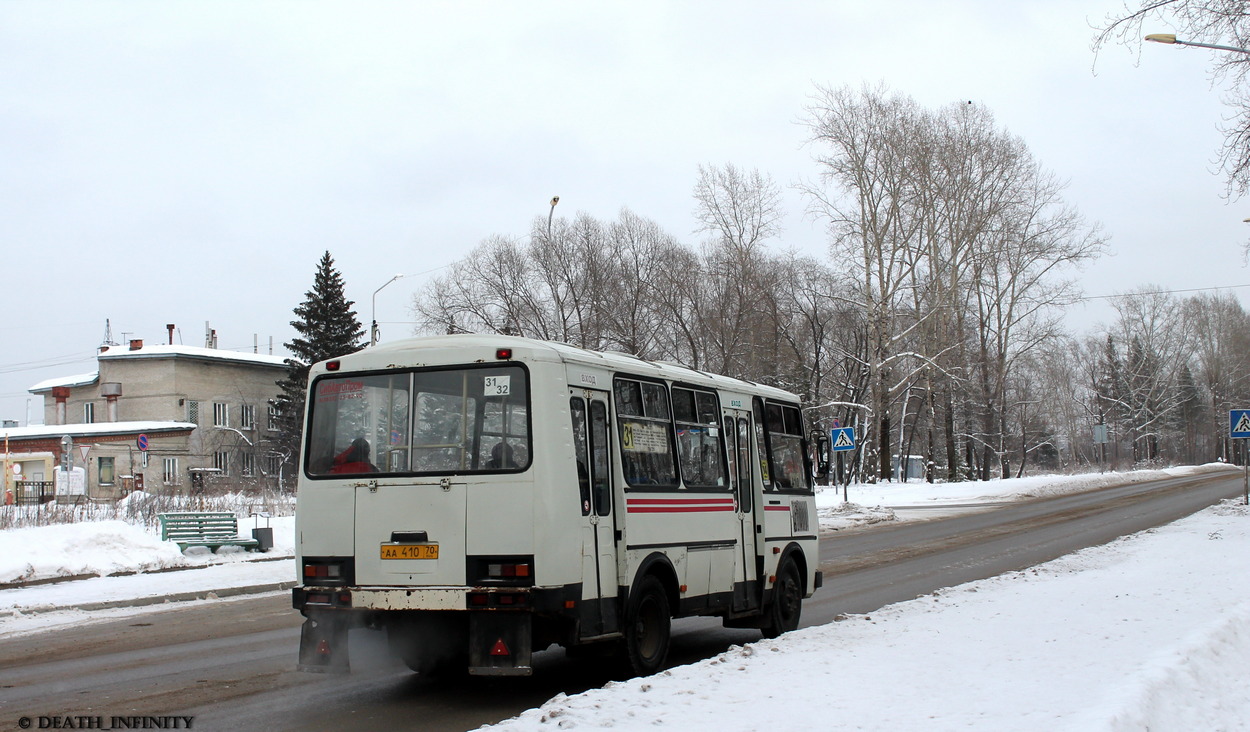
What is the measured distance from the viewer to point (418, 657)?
8.50 m

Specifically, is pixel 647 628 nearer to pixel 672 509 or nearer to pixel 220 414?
pixel 672 509

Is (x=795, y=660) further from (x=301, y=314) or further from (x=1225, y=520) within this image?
(x=301, y=314)

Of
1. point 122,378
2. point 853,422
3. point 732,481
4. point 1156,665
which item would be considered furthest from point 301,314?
point 1156,665

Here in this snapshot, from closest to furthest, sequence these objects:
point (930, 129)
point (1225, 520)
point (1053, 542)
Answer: point (1053, 542) → point (1225, 520) → point (930, 129)

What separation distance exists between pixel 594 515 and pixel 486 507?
90 centimetres

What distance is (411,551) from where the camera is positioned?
828 cm

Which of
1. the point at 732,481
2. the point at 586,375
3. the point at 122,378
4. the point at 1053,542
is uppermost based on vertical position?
the point at 122,378

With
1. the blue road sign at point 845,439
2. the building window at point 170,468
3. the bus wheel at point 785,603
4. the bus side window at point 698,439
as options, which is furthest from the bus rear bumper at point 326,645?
the building window at point 170,468

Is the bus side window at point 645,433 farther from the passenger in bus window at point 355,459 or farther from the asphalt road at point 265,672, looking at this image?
the passenger in bus window at point 355,459

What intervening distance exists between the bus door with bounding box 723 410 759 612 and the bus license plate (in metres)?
3.74

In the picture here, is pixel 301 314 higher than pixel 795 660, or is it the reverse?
pixel 301 314

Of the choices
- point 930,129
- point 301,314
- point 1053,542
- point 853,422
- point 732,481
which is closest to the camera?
point 732,481

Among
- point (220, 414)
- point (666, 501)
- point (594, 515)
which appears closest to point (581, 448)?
point (594, 515)

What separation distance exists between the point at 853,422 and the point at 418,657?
63.9m
